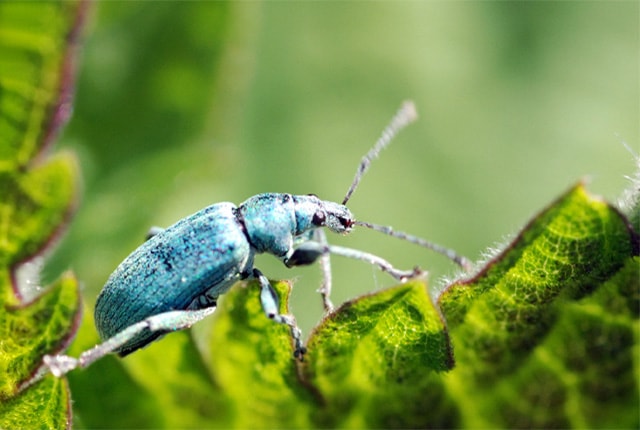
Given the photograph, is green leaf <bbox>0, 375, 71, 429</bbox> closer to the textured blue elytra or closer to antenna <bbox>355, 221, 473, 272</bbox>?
the textured blue elytra

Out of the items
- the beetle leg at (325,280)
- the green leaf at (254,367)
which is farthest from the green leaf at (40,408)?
the beetle leg at (325,280)

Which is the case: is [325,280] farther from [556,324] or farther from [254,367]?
[556,324]

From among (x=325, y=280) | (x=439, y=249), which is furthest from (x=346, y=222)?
(x=439, y=249)

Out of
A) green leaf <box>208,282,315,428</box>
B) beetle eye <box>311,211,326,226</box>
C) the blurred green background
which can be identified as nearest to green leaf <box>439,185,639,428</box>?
green leaf <box>208,282,315,428</box>

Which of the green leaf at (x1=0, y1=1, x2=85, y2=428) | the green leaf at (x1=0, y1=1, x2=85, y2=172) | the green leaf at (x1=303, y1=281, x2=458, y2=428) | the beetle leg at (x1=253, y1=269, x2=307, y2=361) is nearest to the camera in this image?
the green leaf at (x1=303, y1=281, x2=458, y2=428)

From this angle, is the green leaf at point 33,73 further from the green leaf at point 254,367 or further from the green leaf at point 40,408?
the green leaf at point 254,367

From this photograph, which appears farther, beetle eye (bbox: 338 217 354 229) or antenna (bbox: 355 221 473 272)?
beetle eye (bbox: 338 217 354 229)
